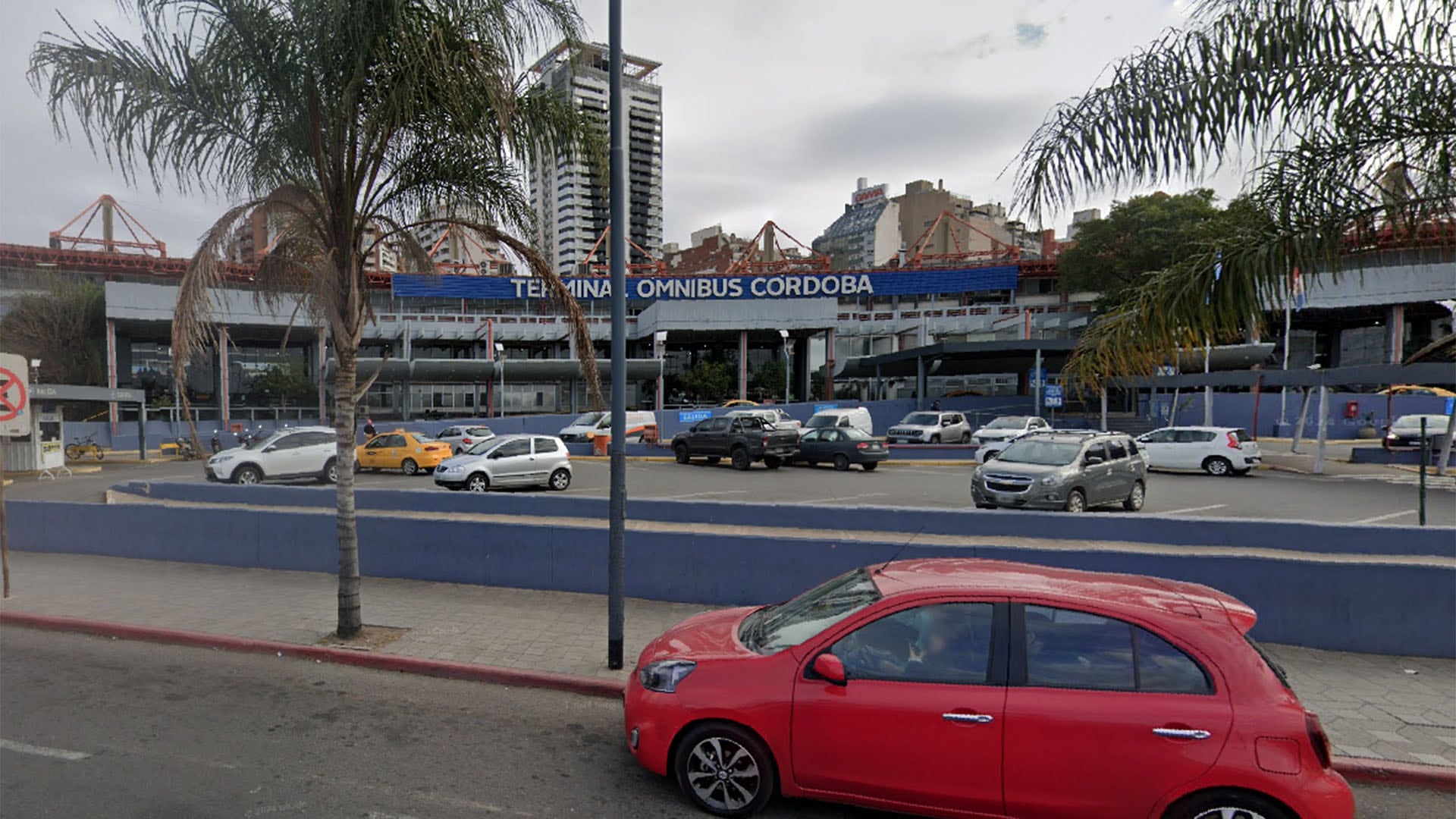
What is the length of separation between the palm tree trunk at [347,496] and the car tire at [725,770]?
4.67 meters

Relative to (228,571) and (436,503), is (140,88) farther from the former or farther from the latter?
(436,503)

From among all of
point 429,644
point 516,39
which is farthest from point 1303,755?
point 516,39

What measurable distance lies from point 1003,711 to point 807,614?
1261 millimetres

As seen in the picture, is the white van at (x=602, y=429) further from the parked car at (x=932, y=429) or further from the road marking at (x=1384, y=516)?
the road marking at (x=1384, y=516)

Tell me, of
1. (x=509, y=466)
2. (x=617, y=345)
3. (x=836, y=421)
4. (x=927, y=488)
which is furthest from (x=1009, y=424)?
(x=617, y=345)

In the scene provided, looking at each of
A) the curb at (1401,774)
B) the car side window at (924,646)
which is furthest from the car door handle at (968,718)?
the curb at (1401,774)

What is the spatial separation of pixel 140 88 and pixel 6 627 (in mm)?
6231

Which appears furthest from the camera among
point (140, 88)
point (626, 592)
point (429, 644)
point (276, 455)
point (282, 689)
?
point (276, 455)

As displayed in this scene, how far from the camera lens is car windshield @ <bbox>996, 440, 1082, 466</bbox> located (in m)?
13.5

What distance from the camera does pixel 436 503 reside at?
13.2 m

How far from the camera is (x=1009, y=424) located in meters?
28.7

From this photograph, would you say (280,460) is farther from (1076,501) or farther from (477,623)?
(1076,501)

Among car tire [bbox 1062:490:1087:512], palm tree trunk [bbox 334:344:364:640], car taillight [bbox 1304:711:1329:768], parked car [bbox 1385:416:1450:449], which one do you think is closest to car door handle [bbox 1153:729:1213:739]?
car taillight [bbox 1304:711:1329:768]

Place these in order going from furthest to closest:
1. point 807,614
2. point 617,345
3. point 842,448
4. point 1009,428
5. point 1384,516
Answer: point 1009,428 < point 842,448 < point 1384,516 < point 617,345 < point 807,614
